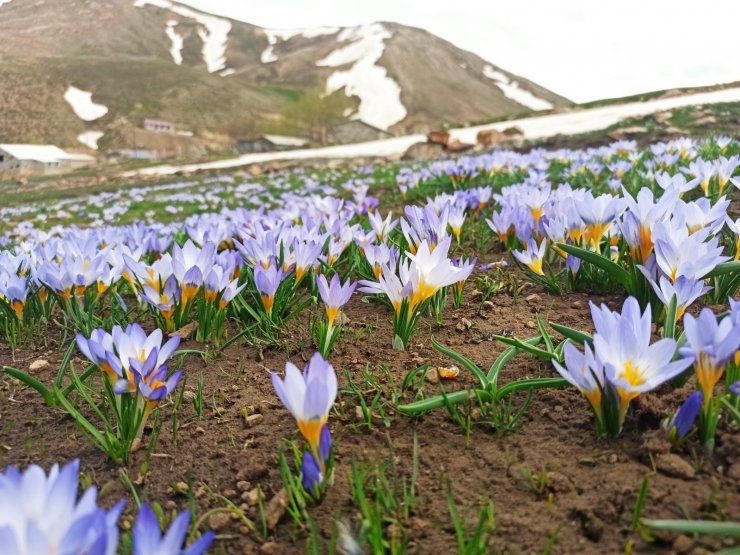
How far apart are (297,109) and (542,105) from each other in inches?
2906

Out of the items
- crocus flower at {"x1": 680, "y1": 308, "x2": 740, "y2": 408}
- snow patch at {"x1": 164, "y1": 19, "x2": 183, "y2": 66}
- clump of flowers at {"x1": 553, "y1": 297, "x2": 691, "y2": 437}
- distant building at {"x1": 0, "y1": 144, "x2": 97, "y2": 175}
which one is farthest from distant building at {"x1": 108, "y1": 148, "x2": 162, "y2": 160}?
snow patch at {"x1": 164, "y1": 19, "x2": 183, "y2": 66}

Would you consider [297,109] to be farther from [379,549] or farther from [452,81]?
[379,549]

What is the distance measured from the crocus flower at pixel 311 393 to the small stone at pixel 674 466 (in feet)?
1.92

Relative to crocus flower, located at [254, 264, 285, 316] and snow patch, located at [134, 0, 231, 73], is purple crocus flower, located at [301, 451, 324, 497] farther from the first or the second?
snow patch, located at [134, 0, 231, 73]

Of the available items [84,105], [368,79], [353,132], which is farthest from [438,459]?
[368,79]

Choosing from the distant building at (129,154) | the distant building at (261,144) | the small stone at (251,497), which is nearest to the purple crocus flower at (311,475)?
the small stone at (251,497)

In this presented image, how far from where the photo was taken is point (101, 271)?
211 cm

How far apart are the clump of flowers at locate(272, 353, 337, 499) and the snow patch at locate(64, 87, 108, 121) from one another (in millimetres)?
87304

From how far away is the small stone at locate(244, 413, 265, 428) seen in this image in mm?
1390

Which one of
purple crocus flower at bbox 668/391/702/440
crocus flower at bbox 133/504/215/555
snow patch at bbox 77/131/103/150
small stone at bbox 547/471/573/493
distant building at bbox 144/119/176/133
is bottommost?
small stone at bbox 547/471/573/493

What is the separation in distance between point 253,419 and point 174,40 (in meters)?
167

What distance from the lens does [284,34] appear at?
160 meters

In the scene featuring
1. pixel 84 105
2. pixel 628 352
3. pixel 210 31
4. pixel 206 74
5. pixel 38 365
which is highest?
pixel 210 31

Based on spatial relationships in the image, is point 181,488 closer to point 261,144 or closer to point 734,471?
point 734,471
